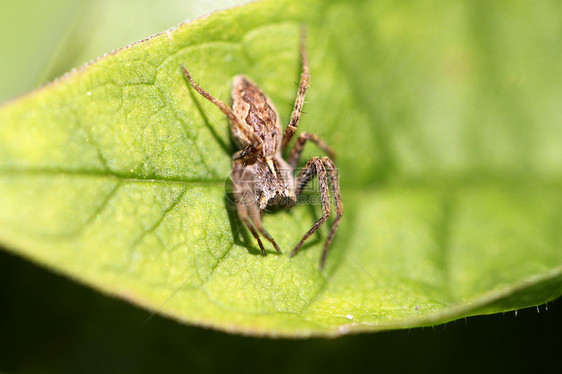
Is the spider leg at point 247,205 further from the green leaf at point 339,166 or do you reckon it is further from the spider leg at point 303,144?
the spider leg at point 303,144

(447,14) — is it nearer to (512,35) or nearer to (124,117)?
(512,35)

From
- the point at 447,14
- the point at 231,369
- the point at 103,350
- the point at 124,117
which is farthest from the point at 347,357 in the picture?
the point at 447,14

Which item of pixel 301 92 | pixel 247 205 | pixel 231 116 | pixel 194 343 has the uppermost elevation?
pixel 231 116

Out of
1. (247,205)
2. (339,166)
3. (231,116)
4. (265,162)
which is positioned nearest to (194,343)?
(247,205)

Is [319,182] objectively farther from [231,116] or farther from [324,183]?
[231,116]

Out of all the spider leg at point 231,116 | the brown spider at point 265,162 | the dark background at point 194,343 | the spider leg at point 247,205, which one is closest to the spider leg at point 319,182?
the brown spider at point 265,162

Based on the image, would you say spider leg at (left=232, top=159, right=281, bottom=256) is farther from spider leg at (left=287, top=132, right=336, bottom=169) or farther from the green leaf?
spider leg at (left=287, top=132, right=336, bottom=169)
